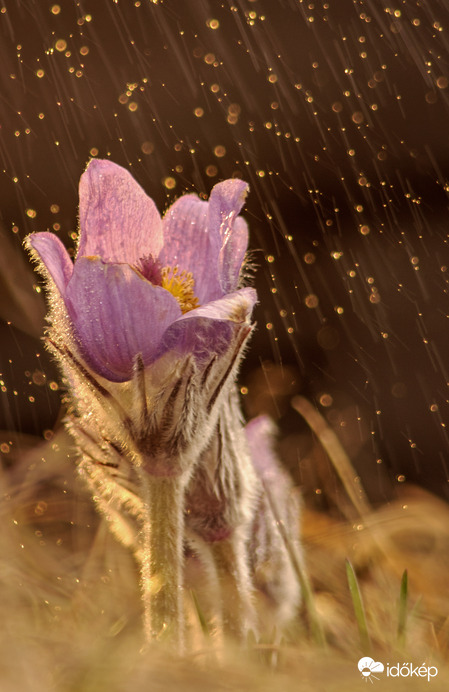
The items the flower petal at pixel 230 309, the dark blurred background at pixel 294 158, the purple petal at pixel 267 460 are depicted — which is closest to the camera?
the flower petal at pixel 230 309

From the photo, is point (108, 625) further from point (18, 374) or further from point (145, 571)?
point (18, 374)

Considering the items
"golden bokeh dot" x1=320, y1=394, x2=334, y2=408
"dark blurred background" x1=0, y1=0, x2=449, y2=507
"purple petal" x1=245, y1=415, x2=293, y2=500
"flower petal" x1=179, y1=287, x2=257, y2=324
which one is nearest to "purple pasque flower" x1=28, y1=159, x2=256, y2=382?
"flower petal" x1=179, y1=287, x2=257, y2=324

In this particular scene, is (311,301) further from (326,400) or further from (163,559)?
(163,559)

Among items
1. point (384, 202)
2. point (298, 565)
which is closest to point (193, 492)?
point (298, 565)

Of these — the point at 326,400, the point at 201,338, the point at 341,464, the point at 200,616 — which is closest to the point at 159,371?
the point at 201,338

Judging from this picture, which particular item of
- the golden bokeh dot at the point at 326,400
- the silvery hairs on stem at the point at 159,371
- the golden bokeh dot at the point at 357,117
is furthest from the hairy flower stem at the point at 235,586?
the golden bokeh dot at the point at 357,117

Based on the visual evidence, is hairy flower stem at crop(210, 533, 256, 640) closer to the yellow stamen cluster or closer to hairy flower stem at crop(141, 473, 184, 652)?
hairy flower stem at crop(141, 473, 184, 652)

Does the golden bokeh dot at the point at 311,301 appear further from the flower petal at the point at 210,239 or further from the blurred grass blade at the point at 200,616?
the blurred grass blade at the point at 200,616
